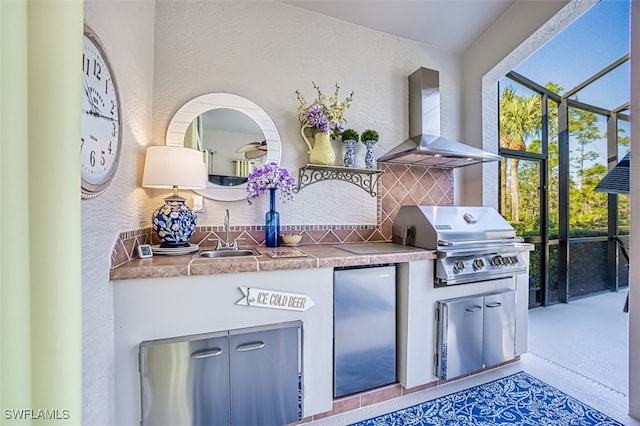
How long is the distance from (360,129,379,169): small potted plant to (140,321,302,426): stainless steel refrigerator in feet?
4.84

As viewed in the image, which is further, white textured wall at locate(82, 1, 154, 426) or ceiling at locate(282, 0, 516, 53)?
ceiling at locate(282, 0, 516, 53)

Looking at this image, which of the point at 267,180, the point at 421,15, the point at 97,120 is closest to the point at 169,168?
the point at 97,120

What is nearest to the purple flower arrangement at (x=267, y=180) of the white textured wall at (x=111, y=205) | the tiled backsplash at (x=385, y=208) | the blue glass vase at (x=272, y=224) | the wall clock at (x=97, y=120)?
the blue glass vase at (x=272, y=224)

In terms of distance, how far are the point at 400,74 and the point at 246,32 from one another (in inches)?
56.0

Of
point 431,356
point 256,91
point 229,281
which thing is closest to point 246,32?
point 256,91

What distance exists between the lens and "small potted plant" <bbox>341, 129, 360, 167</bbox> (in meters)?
2.25

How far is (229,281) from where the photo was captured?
1.32 meters

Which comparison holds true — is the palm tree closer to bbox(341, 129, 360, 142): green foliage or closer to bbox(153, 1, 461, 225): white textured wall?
bbox(153, 1, 461, 225): white textured wall

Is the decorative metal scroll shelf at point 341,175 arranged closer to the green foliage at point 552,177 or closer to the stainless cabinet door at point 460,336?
the stainless cabinet door at point 460,336

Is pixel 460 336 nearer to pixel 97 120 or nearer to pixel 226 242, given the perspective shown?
pixel 226 242

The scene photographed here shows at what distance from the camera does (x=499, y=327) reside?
1947 millimetres

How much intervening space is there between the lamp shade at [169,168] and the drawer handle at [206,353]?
91 cm

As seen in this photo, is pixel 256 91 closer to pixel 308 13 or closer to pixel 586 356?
pixel 308 13

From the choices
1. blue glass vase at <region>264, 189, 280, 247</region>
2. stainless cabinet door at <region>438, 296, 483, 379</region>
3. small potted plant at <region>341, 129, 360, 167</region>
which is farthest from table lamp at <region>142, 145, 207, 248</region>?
stainless cabinet door at <region>438, 296, 483, 379</region>
